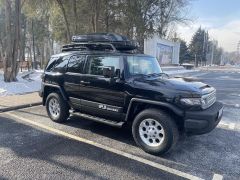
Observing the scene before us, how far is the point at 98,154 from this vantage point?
4.73 m

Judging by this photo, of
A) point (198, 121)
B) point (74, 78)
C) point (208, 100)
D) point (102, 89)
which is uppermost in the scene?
point (74, 78)

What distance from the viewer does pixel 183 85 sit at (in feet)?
15.8

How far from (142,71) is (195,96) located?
146 centimetres

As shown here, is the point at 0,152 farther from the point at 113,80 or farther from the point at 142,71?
the point at 142,71

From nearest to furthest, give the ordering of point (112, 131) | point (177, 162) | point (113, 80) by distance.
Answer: point (177, 162)
point (113, 80)
point (112, 131)

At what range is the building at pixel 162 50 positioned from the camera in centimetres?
2867

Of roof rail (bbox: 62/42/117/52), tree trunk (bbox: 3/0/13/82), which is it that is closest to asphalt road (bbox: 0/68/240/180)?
roof rail (bbox: 62/42/117/52)

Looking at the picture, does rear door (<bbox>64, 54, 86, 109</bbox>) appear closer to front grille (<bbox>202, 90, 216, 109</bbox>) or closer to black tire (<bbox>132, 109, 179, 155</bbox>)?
black tire (<bbox>132, 109, 179, 155</bbox>)

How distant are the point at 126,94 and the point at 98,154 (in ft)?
4.19

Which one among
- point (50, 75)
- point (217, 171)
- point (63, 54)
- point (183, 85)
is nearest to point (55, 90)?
point (50, 75)

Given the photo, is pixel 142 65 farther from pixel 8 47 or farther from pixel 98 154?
pixel 8 47

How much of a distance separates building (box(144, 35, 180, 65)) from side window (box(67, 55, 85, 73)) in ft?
64.6

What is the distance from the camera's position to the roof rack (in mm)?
5953

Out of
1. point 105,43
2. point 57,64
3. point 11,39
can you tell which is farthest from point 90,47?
point 11,39
